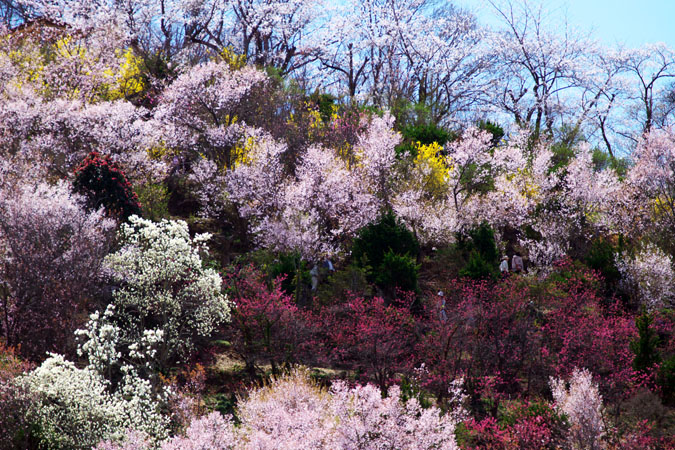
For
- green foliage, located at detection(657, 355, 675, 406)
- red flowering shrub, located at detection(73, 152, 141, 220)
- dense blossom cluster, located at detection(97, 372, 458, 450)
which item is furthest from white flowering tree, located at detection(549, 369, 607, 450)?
red flowering shrub, located at detection(73, 152, 141, 220)

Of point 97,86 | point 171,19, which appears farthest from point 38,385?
point 171,19

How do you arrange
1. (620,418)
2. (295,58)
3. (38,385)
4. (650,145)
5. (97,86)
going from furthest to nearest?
(295,58)
(97,86)
(650,145)
(620,418)
(38,385)

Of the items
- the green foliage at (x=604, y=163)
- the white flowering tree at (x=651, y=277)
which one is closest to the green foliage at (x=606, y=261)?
the white flowering tree at (x=651, y=277)

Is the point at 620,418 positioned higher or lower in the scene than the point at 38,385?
lower

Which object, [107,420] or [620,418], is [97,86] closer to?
[107,420]

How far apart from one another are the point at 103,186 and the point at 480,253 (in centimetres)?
1088

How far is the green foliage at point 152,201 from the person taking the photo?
58.7 ft

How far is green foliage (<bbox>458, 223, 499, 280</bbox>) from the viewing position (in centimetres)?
1655

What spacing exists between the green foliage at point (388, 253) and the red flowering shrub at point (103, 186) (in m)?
6.47

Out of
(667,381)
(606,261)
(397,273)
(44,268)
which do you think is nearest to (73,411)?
(44,268)

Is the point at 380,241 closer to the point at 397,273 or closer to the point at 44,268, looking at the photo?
the point at 397,273

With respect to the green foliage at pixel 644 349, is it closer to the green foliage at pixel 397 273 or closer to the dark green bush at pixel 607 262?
the dark green bush at pixel 607 262

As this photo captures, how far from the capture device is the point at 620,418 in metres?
11.8

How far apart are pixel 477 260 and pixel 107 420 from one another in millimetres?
10807
